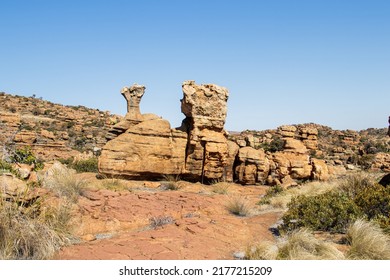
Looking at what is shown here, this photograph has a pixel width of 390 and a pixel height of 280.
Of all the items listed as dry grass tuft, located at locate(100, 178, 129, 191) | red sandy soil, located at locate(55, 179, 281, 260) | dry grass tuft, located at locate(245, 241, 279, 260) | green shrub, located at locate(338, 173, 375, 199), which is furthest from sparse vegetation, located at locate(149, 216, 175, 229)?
green shrub, located at locate(338, 173, 375, 199)

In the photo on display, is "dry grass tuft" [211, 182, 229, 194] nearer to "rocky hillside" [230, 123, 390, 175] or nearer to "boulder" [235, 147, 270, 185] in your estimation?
"boulder" [235, 147, 270, 185]

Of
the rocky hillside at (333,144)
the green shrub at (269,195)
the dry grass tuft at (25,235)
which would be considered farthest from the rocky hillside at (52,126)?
the dry grass tuft at (25,235)

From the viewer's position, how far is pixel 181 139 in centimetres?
1600

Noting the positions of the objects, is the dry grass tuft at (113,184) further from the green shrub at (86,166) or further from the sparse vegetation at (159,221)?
the green shrub at (86,166)

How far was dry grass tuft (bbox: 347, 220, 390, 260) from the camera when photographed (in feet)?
18.1

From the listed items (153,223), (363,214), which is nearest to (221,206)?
(153,223)

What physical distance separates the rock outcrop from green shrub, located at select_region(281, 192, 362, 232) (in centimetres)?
814

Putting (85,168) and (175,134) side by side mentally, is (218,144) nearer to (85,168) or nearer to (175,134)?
(175,134)

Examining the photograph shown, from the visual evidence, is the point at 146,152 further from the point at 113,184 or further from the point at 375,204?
the point at 375,204

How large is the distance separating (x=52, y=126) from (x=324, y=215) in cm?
3878

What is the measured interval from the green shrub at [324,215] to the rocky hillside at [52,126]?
19446 millimetres

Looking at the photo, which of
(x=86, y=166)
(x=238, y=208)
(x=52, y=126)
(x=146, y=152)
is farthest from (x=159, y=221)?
(x=52, y=126)

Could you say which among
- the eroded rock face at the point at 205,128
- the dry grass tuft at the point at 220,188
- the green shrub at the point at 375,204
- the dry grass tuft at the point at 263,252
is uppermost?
the eroded rock face at the point at 205,128

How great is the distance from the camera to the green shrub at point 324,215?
7.53 meters
